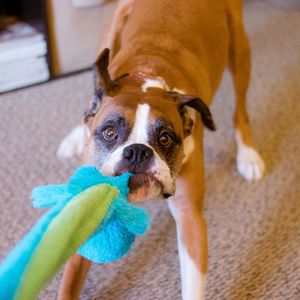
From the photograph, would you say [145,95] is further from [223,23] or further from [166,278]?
[223,23]

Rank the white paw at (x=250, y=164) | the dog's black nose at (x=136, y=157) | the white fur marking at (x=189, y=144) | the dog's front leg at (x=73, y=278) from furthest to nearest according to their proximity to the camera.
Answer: the white paw at (x=250, y=164)
the white fur marking at (x=189, y=144)
the dog's front leg at (x=73, y=278)
the dog's black nose at (x=136, y=157)

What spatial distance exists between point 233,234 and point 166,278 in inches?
9.8

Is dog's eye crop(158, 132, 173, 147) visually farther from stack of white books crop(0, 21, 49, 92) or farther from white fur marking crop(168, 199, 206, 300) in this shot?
stack of white books crop(0, 21, 49, 92)

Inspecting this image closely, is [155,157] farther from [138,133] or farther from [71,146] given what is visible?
[71,146]

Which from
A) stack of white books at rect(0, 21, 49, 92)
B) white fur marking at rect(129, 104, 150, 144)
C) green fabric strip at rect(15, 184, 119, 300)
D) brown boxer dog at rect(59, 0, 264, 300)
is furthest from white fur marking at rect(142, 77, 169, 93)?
stack of white books at rect(0, 21, 49, 92)

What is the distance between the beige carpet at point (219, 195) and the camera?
119 cm

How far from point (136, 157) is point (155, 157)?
45mm

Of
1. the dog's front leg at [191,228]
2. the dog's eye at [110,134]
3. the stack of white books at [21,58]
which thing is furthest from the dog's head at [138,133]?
the stack of white books at [21,58]

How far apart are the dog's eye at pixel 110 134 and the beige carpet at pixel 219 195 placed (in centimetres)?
39

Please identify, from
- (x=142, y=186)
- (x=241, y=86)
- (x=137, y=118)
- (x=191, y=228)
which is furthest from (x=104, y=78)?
(x=241, y=86)

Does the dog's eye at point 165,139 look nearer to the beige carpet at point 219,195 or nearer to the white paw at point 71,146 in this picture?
the beige carpet at point 219,195

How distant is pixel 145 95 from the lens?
106 centimetres

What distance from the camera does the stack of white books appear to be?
1.92 meters

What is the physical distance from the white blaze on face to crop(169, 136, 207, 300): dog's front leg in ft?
0.63
